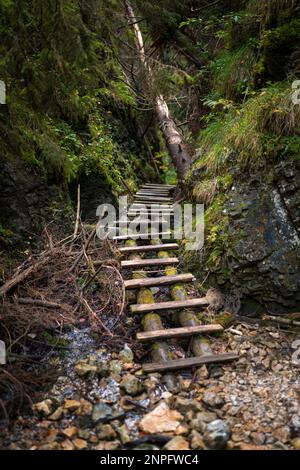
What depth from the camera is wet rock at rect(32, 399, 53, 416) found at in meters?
2.69

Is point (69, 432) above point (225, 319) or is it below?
below

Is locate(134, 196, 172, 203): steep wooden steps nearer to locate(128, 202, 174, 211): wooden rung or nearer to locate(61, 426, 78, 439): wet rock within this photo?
locate(128, 202, 174, 211): wooden rung

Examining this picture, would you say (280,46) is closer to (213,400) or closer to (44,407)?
(213,400)

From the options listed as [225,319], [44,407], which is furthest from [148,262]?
[44,407]

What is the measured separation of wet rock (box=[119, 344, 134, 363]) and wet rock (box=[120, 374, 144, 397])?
29cm

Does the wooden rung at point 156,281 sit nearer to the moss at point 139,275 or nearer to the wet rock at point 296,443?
the moss at point 139,275

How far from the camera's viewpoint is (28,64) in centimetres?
346

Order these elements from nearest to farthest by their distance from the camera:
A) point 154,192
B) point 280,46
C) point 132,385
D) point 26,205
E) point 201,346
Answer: point 132,385, point 201,346, point 26,205, point 280,46, point 154,192

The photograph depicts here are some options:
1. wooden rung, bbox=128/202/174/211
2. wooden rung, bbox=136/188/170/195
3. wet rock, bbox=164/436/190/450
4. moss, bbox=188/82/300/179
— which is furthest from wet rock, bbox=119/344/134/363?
wooden rung, bbox=136/188/170/195

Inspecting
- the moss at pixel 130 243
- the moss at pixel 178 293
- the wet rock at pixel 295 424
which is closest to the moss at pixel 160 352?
the moss at pixel 178 293

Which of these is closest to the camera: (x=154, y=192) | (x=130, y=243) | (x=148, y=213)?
(x=130, y=243)

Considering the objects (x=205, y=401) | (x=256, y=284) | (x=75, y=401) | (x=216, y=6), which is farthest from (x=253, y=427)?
(x=216, y=6)

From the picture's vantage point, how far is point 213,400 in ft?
9.45

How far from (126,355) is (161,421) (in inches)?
32.7
